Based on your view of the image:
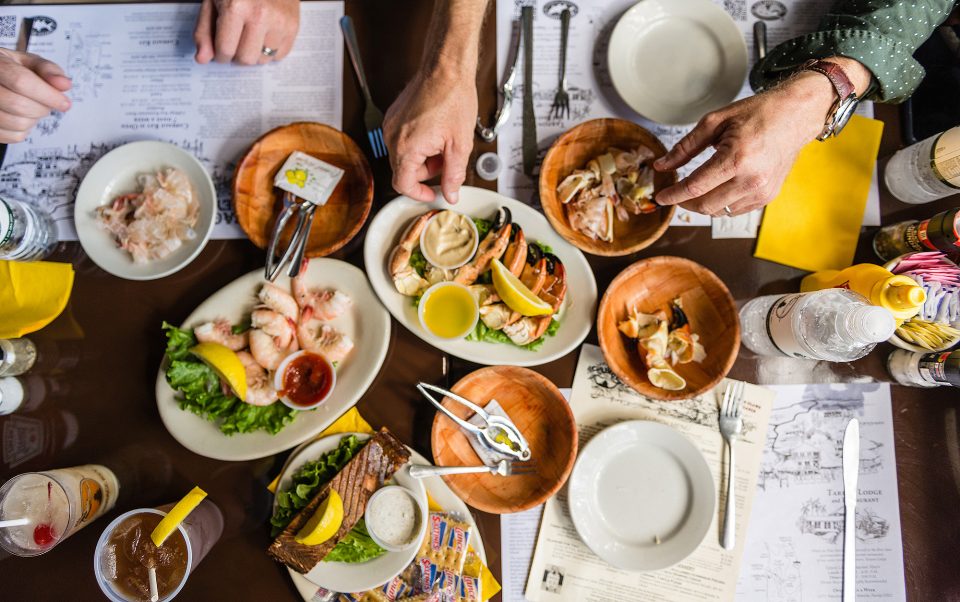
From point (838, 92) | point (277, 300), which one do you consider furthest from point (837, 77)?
point (277, 300)

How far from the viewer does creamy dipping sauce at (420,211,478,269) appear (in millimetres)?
1376

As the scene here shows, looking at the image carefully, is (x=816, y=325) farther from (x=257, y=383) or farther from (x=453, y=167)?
(x=257, y=383)

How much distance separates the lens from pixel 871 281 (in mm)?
1225

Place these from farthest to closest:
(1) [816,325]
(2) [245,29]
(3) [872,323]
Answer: (2) [245,29], (1) [816,325], (3) [872,323]

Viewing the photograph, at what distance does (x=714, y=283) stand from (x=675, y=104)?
1.64 feet

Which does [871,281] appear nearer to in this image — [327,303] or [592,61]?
[592,61]

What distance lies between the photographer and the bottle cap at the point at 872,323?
1.08 m

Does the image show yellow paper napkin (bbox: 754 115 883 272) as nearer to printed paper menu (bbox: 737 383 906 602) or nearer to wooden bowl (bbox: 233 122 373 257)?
printed paper menu (bbox: 737 383 906 602)

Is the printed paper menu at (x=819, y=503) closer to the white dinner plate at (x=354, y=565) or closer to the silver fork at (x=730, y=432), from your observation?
the silver fork at (x=730, y=432)

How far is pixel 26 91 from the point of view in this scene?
1310 mm

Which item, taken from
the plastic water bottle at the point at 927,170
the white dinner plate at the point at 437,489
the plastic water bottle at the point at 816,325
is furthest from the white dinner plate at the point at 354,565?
the plastic water bottle at the point at 927,170

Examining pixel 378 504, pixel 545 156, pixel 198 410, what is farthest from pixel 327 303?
pixel 545 156

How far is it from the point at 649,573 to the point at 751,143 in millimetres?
1086

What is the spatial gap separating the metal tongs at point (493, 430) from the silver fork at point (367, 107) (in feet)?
2.13
